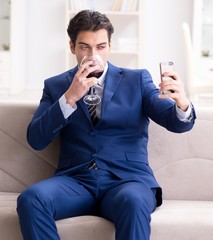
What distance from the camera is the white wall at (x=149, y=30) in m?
6.43

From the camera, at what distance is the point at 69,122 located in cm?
224

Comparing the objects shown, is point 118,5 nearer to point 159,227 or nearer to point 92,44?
point 92,44

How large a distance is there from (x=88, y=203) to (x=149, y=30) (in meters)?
4.64

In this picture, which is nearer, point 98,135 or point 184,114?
point 184,114

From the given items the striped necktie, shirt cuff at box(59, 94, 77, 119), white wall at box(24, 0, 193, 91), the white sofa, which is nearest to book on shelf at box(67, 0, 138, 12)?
white wall at box(24, 0, 193, 91)

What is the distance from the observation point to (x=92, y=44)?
2188 mm

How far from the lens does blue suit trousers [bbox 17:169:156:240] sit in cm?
187

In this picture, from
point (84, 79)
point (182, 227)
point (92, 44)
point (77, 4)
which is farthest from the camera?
point (77, 4)

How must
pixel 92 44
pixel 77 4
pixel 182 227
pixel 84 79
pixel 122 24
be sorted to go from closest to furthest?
pixel 182 227 → pixel 84 79 → pixel 92 44 → pixel 77 4 → pixel 122 24

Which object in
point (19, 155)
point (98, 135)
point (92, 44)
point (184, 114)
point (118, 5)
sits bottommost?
point (19, 155)

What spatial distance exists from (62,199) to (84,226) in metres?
0.13

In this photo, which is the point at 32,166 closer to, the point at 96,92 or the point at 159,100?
the point at 96,92

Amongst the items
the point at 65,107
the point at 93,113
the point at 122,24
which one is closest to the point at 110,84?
the point at 93,113

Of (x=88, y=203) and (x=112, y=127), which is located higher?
(x=112, y=127)
